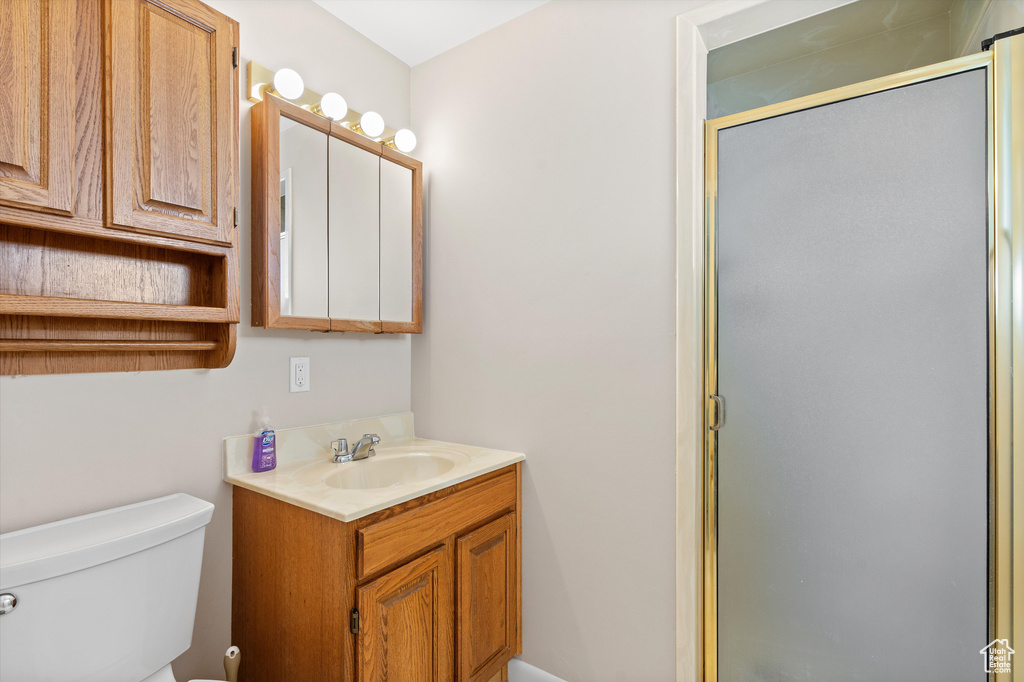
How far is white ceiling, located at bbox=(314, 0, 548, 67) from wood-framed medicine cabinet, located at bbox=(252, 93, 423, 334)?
17.4 inches

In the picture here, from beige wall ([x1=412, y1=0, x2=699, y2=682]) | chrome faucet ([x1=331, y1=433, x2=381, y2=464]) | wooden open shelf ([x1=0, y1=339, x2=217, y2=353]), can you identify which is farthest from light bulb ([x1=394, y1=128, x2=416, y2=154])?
chrome faucet ([x1=331, y1=433, x2=381, y2=464])

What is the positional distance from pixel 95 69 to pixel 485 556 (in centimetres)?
163

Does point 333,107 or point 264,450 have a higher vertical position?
point 333,107

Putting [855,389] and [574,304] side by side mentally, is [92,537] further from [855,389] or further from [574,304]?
[855,389]

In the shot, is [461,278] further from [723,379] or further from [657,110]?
[723,379]

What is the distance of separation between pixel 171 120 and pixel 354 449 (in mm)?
1088

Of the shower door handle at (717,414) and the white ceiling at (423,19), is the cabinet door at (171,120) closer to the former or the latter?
the white ceiling at (423,19)

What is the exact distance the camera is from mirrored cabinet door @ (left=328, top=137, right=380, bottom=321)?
1.68 meters

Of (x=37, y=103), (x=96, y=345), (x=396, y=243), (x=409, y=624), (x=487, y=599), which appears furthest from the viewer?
(x=396, y=243)

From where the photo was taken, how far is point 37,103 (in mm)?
970

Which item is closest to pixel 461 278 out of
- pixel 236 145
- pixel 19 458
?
pixel 236 145

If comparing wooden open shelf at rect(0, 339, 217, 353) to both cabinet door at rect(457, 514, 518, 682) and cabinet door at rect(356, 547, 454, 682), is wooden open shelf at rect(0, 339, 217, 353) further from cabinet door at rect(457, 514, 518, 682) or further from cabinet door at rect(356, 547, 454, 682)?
cabinet door at rect(457, 514, 518, 682)

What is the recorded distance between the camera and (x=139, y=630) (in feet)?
3.48

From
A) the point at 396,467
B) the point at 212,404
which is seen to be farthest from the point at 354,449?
the point at 212,404
